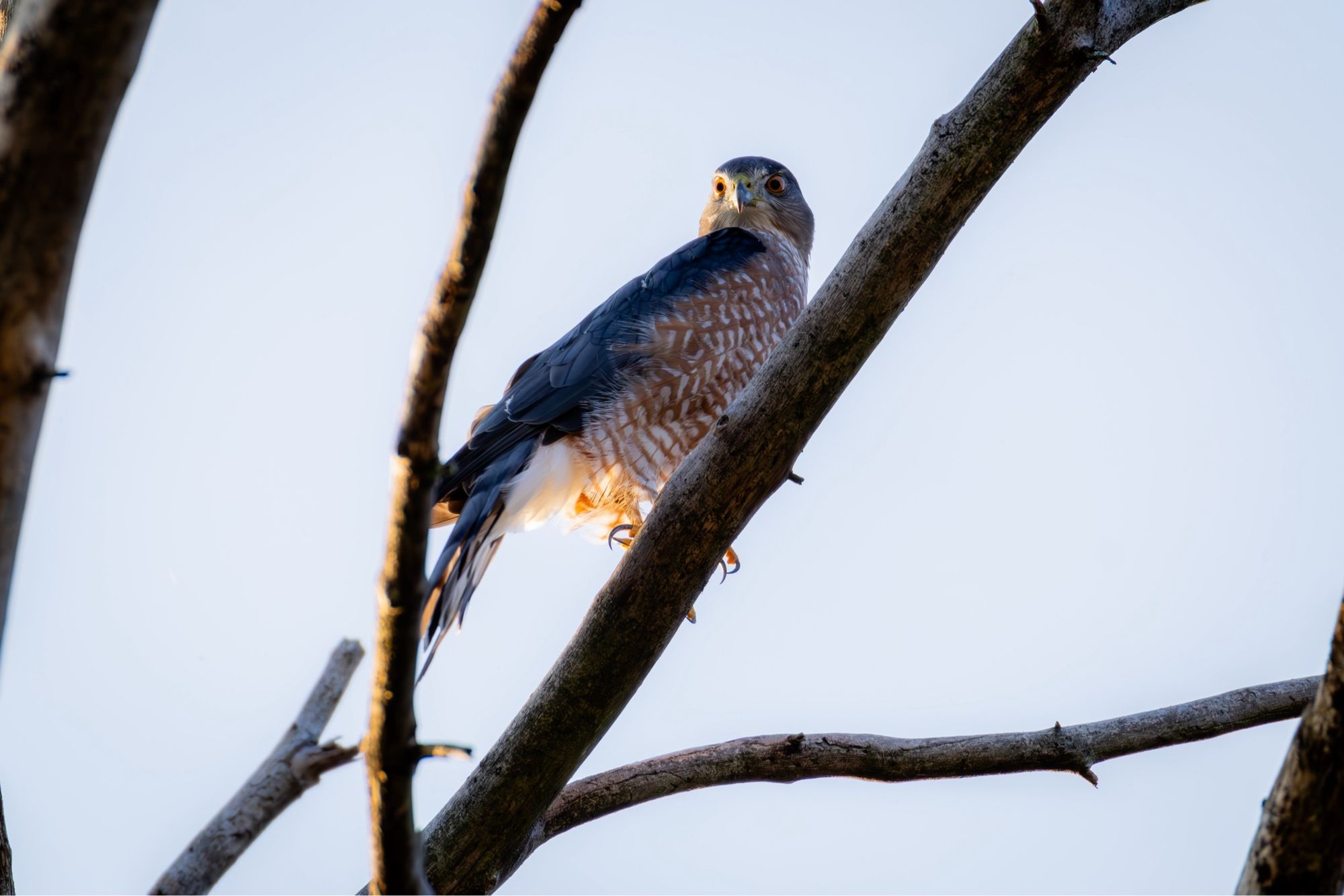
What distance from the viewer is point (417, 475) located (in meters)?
2.21

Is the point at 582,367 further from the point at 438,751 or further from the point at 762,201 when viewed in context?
the point at 438,751

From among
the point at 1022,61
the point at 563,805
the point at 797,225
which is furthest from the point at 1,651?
the point at 797,225

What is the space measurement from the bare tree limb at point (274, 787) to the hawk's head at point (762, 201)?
12.5 feet

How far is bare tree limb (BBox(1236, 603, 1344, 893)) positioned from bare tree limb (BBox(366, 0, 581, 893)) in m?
1.71

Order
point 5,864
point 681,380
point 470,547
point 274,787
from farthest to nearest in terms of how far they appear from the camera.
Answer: point 681,380 → point 470,547 → point 274,787 → point 5,864

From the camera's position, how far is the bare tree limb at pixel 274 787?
4.33 meters

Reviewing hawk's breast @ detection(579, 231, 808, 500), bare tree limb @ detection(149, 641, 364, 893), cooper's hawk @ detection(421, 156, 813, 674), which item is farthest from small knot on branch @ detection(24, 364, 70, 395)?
hawk's breast @ detection(579, 231, 808, 500)

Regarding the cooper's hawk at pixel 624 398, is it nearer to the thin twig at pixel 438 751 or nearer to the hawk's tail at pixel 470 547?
the hawk's tail at pixel 470 547

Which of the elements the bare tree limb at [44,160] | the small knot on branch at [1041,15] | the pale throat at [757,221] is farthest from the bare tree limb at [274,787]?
the pale throat at [757,221]

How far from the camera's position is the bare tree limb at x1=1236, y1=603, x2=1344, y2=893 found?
7.18 feet

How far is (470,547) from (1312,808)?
3.33 meters

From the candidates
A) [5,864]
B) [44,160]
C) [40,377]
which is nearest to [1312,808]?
[40,377]

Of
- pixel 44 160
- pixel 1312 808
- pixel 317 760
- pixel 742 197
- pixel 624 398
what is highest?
pixel 742 197

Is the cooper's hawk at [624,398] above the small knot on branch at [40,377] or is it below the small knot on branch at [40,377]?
above
